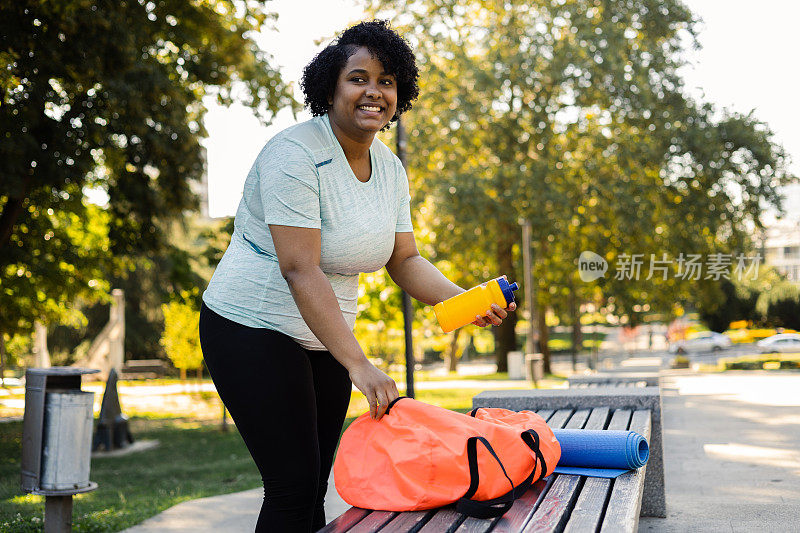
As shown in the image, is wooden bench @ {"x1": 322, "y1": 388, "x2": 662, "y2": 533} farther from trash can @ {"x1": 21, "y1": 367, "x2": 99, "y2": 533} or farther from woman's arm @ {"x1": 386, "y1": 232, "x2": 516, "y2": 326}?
trash can @ {"x1": 21, "y1": 367, "x2": 99, "y2": 533}

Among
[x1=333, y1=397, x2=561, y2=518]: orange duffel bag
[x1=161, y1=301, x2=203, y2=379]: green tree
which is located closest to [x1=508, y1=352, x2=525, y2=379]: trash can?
[x1=161, y1=301, x2=203, y2=379]: green tree

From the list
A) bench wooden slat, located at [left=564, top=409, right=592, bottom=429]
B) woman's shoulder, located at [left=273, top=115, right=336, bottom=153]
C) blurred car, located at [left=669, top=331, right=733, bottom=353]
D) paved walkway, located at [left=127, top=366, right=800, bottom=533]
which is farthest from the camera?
blurred car, located at [left=669, top=331, right=733, bottom=353]

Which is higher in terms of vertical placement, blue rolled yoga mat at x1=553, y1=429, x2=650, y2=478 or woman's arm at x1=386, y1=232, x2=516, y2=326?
woman's arm at x1=386, y1=232, x2=516, y2=326

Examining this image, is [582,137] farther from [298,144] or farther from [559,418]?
[298,144]

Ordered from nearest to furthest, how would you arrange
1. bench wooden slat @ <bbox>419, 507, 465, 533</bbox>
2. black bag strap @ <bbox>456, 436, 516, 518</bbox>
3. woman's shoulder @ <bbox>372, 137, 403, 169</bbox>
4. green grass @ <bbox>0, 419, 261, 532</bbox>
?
bench wooden slat @ <bbox>419, 507, 465, 533</bbox> < black bag strap @ <bbox>456, 436, 516, 518</bbox> < woman's shoulder @ <bbox>372, 137, 403, 169</bbox> < green grass @ <bbox>0, 419, 261, 532</bbox>

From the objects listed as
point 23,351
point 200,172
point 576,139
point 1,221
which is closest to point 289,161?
point 1,221

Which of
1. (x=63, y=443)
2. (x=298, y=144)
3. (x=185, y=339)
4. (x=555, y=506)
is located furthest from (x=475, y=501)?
(x=185, y=339)

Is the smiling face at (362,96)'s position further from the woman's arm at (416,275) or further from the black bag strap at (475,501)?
the black bag strap at (475,501)

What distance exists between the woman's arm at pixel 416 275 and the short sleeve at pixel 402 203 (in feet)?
0.08

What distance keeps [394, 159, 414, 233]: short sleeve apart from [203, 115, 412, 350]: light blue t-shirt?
0.61 ft

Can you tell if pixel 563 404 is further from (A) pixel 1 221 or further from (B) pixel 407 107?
(A) pixel 1 221

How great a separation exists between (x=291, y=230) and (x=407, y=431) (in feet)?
2.07

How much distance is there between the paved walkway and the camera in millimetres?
5070

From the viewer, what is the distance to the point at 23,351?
39750 mm
